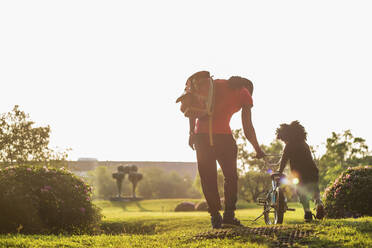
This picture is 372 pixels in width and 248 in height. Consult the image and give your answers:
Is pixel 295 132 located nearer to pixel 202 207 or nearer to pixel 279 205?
pixel 279 205

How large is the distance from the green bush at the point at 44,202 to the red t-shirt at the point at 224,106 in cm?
509

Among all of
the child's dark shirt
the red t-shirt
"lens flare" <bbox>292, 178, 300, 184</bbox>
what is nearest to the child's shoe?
the child's dark shirt

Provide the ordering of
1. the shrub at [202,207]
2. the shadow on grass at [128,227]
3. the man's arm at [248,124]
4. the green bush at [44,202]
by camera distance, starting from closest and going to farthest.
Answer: the man's arm at [248,124] < the green bush at [44,202] < the shadow on grass at [128,227] < the shrub at [202,207]

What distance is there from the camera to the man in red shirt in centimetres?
746

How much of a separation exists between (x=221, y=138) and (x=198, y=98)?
2.67 feet

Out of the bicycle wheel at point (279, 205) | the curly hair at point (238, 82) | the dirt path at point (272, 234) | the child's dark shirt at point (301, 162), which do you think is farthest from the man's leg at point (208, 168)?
the child's dark shirt at point (301, 162)

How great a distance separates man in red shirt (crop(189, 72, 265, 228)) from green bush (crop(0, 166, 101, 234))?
189 inches

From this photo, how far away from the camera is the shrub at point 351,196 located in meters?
10.7

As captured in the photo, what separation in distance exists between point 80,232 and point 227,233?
5308mm

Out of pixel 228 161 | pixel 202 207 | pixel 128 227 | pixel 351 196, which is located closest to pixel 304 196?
pixel 228 161

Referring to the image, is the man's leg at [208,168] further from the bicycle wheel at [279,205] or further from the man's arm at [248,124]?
the bicycle wheel at [279,205]

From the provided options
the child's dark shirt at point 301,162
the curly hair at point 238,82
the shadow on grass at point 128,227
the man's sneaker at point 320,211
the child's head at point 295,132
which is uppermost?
the curly hair at point 238,82

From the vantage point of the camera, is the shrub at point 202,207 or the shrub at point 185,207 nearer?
the shrub at point 202,207

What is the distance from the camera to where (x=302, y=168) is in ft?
27.1
